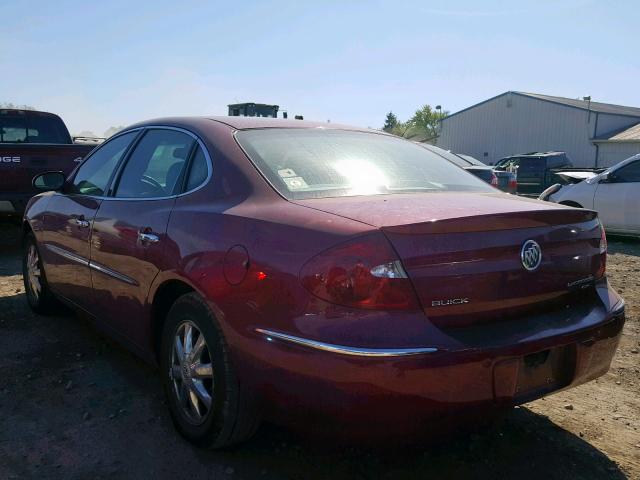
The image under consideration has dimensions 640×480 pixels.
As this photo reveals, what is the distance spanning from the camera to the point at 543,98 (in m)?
37.5

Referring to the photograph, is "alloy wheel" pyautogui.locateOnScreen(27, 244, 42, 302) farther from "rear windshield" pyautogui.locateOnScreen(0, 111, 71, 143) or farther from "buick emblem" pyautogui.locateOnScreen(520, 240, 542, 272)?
"rear windshield" pyautogui.locateOnScreen(0, 111, 71, 143)

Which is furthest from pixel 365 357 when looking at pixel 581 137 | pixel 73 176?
pixel 581 137

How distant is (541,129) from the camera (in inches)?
1463

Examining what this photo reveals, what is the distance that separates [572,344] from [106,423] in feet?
7.67

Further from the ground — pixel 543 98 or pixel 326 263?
pixel 543 98

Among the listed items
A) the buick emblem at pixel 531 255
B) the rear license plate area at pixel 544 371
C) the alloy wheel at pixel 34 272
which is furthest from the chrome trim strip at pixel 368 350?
the alloy wheel at pixel 34 272

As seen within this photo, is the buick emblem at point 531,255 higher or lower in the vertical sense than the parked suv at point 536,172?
lower

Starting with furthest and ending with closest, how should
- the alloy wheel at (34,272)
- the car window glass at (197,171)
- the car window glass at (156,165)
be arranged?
1. the alloy wheel at (34,272)
2. the car window glass at (156,165)
3. the car window glass at (197,171)

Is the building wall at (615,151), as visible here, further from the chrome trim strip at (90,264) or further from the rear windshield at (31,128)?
the chrome trim strip at (90,264)

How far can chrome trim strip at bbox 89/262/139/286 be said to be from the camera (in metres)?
3.24

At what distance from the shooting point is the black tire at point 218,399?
2.52 meters

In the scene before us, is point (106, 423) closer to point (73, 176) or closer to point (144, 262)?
point (144, 262)

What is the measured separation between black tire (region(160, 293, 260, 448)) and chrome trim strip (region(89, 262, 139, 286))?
48cm

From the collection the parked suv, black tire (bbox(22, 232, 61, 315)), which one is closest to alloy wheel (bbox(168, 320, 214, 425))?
black tire (bbox(22, 232, 61, 315))
